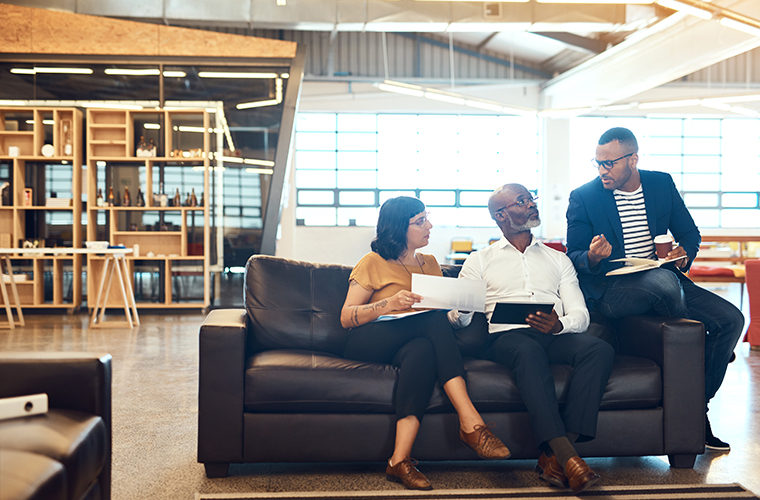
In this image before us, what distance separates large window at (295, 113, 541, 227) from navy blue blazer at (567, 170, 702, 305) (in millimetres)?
10022

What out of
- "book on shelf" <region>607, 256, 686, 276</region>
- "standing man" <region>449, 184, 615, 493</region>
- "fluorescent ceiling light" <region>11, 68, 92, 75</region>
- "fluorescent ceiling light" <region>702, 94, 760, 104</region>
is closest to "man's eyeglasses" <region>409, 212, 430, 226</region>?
"standing man" <region>449, 184, 615, 493</region>

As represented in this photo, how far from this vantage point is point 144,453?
2.49 metres

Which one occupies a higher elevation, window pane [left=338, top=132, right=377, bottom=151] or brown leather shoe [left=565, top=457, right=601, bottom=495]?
window pane [left=338, top=132, right=377, bottom=151]

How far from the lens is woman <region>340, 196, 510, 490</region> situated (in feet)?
7.05

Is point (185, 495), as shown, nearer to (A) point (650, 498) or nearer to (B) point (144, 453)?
(B) point (144, 453)

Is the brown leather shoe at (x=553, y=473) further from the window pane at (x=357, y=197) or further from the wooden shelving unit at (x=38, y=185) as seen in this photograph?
the window pane at (x=357, y=197)

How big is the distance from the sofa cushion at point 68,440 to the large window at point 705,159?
13.1m

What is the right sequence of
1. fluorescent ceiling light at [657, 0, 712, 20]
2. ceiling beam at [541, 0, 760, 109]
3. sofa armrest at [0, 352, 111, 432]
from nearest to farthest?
sofa armrest at [0, 352, 111, 432] → fluorescent ceiling light at [657, 0, 712, 20] → ceiling beam at [541, 0, 760, 109]

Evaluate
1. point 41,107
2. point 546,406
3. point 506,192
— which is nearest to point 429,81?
point 41,107

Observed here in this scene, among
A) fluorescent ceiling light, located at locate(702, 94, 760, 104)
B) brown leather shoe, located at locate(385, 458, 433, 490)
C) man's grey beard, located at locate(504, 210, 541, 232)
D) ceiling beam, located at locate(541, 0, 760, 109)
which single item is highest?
ceiling beam, located at locate(541, 0, 760, 109)

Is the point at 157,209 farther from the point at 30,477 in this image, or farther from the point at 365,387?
the point at 30,477

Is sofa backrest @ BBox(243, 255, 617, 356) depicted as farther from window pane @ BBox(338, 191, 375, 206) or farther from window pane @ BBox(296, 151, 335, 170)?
window pane @ BBox(296, 151, 335, 170)

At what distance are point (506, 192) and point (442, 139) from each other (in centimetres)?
1069

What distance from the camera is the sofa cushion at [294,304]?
2582 mm
